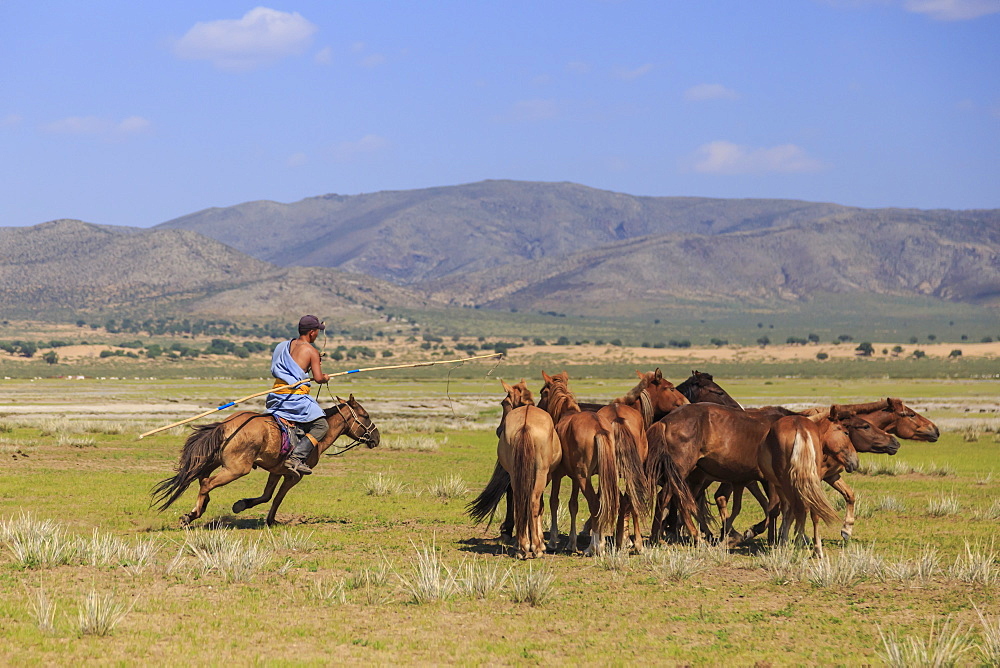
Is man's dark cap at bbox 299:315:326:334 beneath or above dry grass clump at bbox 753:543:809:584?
above

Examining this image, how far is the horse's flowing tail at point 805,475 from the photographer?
1156cm

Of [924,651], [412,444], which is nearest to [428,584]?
[924,651]

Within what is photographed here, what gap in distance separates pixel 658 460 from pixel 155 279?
16459 cm

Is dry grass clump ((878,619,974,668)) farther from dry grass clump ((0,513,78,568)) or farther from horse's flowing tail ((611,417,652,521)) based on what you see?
dry grass clump ((0,513,78,568))

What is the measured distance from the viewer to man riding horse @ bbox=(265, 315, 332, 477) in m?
13.5

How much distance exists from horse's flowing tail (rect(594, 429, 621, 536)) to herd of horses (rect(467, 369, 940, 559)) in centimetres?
1

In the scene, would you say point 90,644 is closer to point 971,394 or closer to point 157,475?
point 157,475

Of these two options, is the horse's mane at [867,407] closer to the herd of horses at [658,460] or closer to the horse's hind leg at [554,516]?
the herd of horses at [658,460]

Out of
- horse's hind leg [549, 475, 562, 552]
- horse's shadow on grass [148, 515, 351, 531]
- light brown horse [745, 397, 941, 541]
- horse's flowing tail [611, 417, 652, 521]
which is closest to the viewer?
horse's flowing tail [611, 417, 652, 521]

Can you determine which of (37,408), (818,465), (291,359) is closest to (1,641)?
(291,359)

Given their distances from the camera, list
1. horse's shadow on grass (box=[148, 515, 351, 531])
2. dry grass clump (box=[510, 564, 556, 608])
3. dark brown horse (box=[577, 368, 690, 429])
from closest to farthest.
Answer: dry grass clump (box=[510, 564, 556, 608])
dark brown horse (box=[577, 368, 690, 429])
horse's shadow on grass (box=[148, 515, 351, 531])

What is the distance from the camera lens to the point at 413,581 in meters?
10.0

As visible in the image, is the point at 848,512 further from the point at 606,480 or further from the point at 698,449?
the point at 606,480

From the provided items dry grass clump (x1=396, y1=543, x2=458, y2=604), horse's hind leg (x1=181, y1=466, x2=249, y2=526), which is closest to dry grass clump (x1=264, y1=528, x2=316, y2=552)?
horse's hind leg (x1=181, y1=466, x2=249, y2=526)
